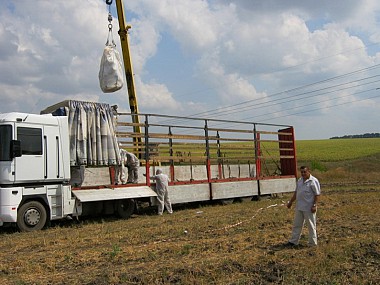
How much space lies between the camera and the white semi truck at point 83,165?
1073cm

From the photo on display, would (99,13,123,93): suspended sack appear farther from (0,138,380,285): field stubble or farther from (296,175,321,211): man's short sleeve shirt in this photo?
(296,175,321,211): man's short sleeve shirt

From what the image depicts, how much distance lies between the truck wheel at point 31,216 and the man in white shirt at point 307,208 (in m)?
6.19

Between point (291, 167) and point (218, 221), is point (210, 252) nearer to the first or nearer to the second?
point (218, 221)

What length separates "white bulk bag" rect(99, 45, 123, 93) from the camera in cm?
1355

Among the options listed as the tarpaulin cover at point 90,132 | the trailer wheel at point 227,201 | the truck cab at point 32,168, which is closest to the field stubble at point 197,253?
the truck cab at point 32,168

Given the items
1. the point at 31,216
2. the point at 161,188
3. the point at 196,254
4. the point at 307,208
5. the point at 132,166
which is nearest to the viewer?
the point at 196,254

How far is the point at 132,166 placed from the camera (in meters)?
13.7

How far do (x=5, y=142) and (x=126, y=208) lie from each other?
4248 millimetres

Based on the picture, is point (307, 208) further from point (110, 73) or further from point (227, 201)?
point (227, 201)

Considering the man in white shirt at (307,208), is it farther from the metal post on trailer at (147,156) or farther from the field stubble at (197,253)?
the metal post on trailer at (147,156)

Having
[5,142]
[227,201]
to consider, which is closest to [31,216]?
[5,142]

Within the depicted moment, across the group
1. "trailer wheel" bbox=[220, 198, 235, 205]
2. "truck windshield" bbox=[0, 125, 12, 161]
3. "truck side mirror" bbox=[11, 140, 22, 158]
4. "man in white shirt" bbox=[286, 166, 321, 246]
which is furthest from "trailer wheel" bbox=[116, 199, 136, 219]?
"man in white shirt" bbox=[286, 166, 321, 246]

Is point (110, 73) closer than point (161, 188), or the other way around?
point (110, 73)

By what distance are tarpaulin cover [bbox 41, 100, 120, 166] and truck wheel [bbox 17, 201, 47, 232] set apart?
59.0 inches
